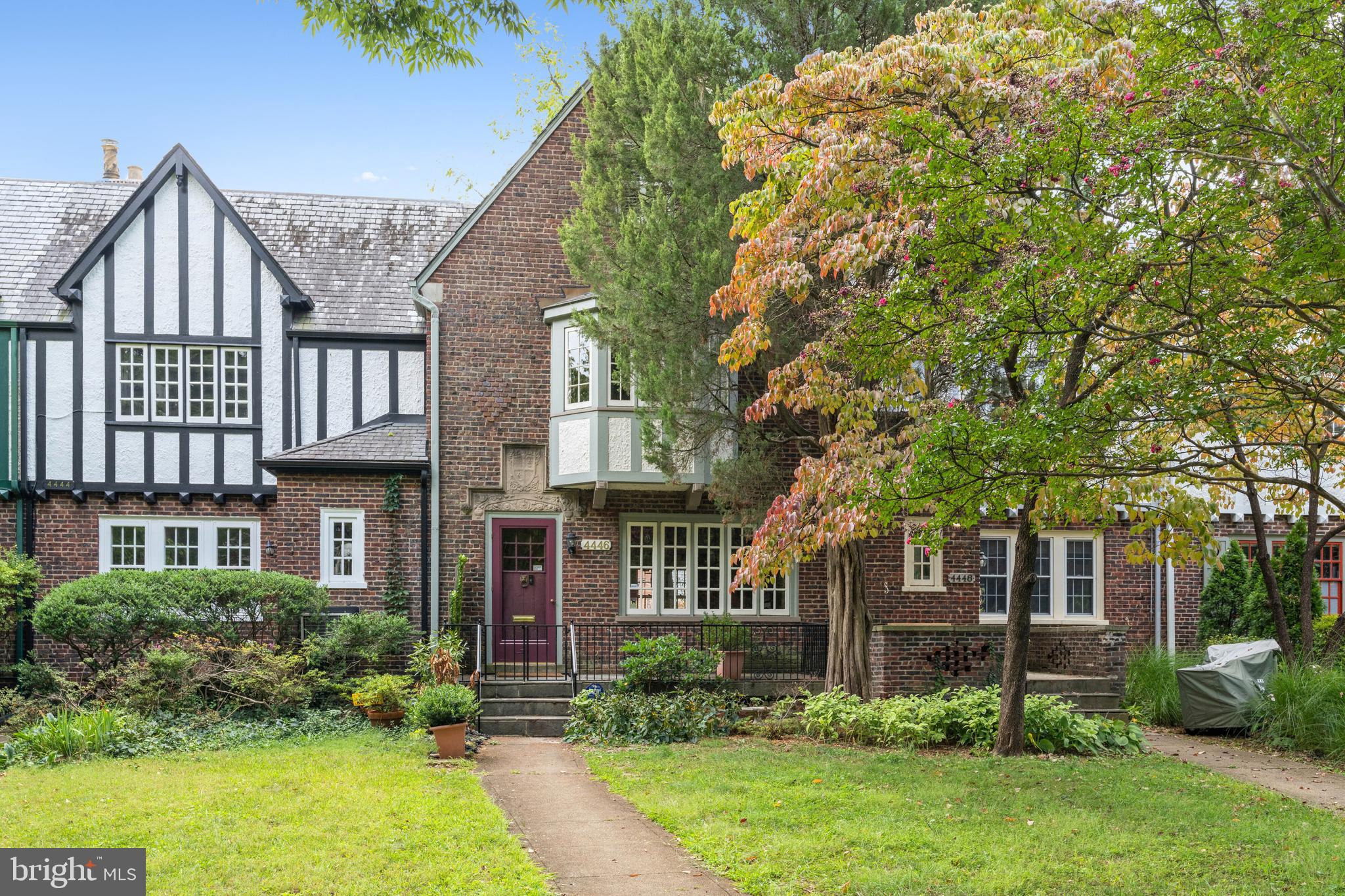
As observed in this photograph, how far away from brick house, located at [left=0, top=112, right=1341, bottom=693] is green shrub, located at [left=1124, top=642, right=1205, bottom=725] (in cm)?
58

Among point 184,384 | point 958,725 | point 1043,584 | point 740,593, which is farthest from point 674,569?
point 184,384

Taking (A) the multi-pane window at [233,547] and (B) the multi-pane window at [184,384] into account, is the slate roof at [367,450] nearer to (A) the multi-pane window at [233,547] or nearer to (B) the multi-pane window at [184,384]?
(B) the multi-pane window at [184,384]

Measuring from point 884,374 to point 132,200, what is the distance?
13.3 m

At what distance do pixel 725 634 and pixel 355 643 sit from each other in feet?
17.8

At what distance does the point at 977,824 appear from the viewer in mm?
8766

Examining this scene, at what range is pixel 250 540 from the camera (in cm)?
1783

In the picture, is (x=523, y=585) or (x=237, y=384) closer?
(x=523, y=585)

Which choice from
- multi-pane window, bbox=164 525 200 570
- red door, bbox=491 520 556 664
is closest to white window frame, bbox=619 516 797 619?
red door, bbox=491 520 556 664

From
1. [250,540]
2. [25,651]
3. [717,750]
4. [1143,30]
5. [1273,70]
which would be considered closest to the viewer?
[1273,70]

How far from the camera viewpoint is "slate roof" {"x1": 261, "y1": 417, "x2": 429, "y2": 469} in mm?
16594

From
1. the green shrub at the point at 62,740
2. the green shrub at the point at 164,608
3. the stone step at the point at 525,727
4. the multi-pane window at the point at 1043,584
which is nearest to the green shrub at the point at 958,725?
the stone step at the point at 525,727

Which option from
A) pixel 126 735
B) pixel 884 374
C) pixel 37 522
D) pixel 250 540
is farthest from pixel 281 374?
pixel 884 374

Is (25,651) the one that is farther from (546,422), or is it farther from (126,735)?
(546,422)

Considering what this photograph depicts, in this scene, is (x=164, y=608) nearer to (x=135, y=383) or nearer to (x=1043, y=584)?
(x=135, y=383)
